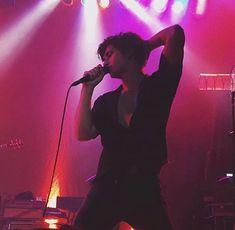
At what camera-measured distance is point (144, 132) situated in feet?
7.44

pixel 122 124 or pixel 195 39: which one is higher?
pixel 195 39

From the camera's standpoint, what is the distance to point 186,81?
6.91 meters

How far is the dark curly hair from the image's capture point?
252 cm

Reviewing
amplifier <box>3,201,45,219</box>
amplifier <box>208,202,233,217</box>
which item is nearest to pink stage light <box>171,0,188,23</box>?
amplifier <box>208,202,233,217</box>

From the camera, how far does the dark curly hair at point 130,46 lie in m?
2.52

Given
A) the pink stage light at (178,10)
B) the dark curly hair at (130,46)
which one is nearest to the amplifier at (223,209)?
the pink stage light at (178,10)

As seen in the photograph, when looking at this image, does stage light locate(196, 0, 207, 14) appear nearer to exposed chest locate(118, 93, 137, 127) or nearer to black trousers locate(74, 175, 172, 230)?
exposed chest locate(118, 93, 137, 127)

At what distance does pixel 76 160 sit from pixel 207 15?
278 cm

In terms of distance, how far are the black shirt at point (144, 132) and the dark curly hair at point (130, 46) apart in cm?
23

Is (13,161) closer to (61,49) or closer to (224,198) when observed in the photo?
(61,49)

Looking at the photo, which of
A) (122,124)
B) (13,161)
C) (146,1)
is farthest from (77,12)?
(122,124)

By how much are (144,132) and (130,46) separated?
52 centimetres

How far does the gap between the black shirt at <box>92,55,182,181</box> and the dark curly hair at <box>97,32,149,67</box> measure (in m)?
0.23

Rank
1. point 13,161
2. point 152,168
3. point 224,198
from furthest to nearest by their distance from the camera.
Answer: point 13,161 → point 224,198 → point 152,168
